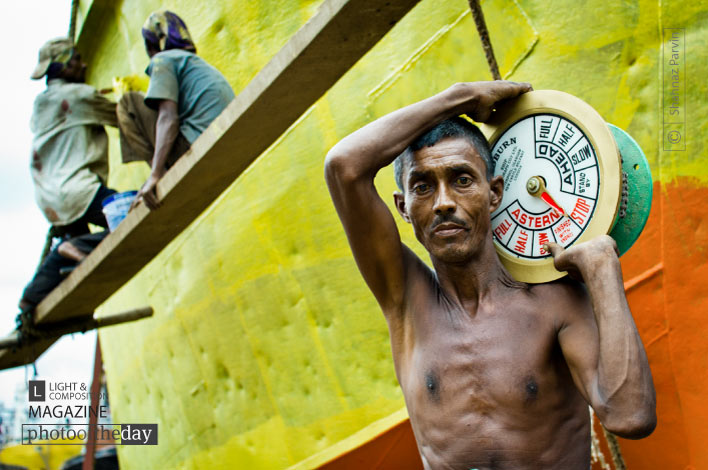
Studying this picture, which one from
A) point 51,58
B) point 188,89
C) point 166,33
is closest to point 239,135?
point 188,89

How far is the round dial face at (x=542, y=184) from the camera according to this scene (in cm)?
190

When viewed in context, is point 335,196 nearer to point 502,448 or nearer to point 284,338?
point 502,448

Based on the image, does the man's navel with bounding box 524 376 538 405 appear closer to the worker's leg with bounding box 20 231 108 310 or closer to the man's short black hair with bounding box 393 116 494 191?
the man's short black hair with bounding box 393 116 494 191

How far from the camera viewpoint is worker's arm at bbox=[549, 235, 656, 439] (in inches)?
64.1

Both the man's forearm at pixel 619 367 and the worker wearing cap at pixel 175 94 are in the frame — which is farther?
the worker wearing cap at pixel 175 94

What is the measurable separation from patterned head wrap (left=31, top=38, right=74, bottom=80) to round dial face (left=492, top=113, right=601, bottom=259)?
3.98m

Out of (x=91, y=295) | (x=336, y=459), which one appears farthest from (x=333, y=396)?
(x=91, y=295)

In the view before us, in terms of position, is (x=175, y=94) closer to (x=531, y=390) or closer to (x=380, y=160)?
(x=380, y=160)

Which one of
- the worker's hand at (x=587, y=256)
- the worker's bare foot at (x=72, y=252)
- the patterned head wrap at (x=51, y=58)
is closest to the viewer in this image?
the worker's hand at (x=587, y=256)

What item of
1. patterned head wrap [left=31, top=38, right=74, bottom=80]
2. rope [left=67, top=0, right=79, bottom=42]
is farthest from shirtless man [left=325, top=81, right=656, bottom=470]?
rope [left=67, top=0, right=79, bottom=42]

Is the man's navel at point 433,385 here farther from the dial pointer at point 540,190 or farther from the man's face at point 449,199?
the dial pointer at point 540,190

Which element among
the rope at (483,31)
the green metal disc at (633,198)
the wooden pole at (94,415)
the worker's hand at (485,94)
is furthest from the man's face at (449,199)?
the wooden pole at (94,415)

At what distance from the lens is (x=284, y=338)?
4.13 m

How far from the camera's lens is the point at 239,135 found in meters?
3.30
